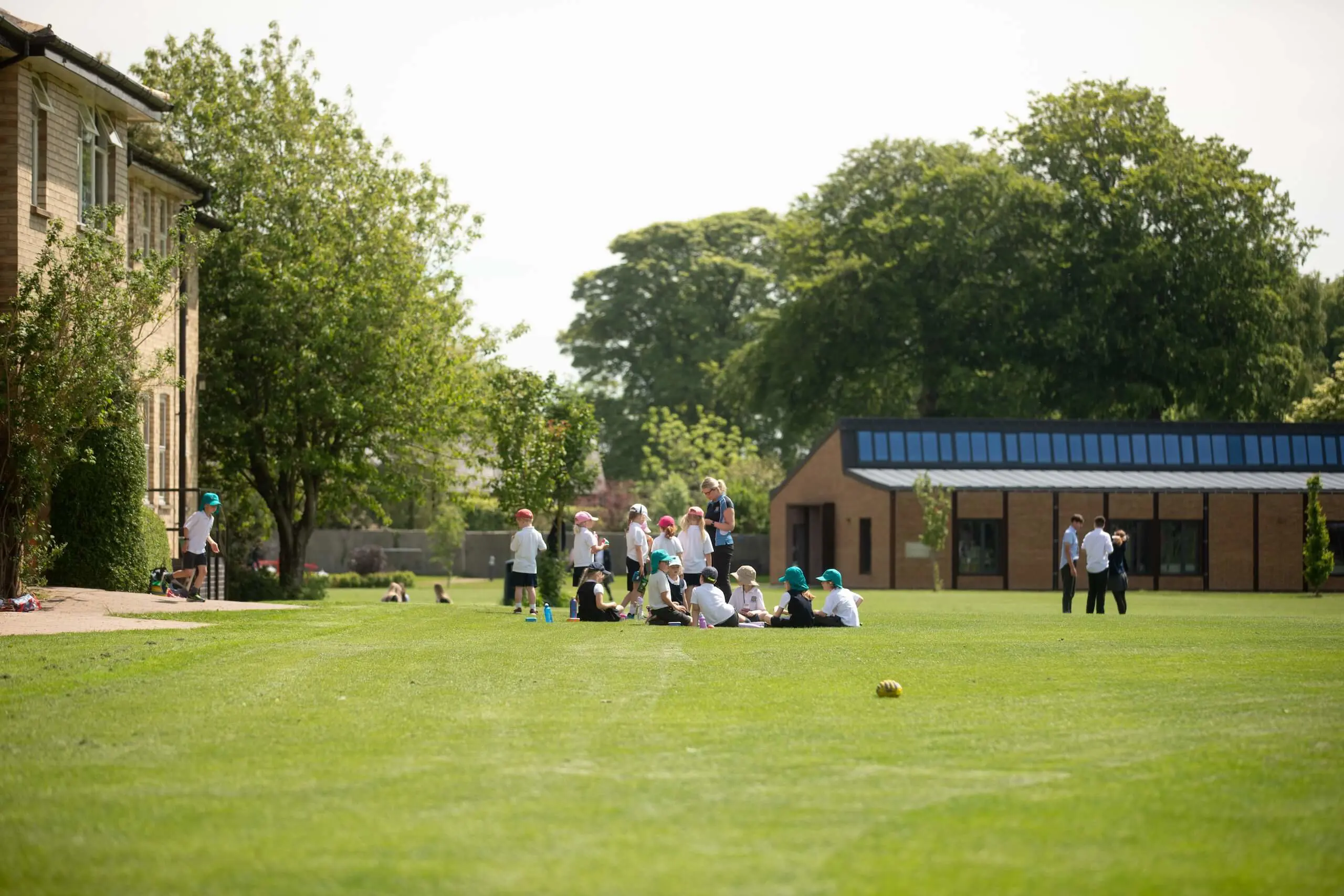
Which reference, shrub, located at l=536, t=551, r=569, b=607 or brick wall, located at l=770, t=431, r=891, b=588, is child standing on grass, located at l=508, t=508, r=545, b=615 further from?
brick wall, located at l=770, t=431, r=891, b=588

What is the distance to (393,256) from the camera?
126 feet

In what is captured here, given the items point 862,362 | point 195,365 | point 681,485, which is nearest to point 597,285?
point 681,485

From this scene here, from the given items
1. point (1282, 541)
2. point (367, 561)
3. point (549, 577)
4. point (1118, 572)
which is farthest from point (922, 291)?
point (1118, 572)

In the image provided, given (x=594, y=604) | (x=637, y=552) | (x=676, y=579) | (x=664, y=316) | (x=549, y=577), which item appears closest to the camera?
(x=676, y=579)

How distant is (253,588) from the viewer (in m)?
36.6

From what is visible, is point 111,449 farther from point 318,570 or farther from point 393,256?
point 318,570

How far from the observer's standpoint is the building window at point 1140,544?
5425 cm

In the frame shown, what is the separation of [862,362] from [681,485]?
1352cm

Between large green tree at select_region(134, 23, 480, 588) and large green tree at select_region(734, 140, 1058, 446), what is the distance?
78.4ft

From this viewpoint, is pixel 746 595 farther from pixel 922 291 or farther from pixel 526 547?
pixel 922 291

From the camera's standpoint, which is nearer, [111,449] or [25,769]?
[25,769]

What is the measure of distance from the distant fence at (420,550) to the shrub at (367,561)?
2456mm

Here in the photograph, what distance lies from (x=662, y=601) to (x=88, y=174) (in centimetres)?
1170

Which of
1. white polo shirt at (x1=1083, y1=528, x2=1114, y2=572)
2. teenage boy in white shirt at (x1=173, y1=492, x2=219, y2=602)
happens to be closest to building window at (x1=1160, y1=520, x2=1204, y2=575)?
white polo shirt at (x1=1083, y1=528, x2=1114, y2=572)
